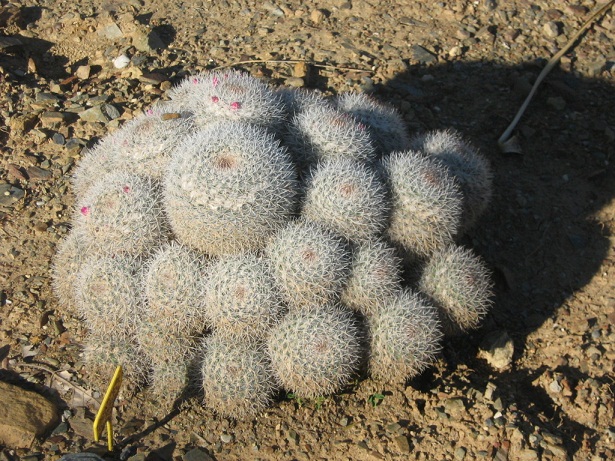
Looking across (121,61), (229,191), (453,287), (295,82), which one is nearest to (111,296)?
(229,191)

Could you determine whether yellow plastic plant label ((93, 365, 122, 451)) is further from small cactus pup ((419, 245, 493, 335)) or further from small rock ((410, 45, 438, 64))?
small rock ((410, 45, 438, 64))

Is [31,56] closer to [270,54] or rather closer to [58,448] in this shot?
[270,54]

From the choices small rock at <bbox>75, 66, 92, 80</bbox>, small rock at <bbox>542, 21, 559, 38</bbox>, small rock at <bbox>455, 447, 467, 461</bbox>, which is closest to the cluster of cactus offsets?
small rock at <bbox>455, 447, 467, 461</bbox>

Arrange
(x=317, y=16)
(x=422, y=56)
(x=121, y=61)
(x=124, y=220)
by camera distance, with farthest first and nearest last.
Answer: (x=317, y=16)
(x=422, y=56)
(x=121, y=61)
(x=124, y=220)

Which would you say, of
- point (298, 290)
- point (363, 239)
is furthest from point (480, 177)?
point (298, 290)

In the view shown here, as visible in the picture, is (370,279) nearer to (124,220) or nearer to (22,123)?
(124,220)

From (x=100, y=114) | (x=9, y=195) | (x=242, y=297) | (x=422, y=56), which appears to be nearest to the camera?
(x=242, y=297)
